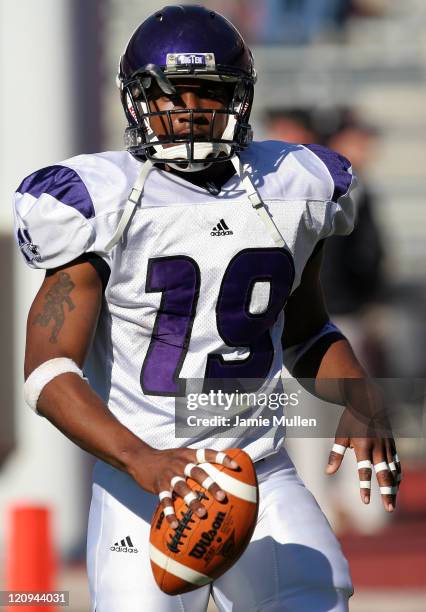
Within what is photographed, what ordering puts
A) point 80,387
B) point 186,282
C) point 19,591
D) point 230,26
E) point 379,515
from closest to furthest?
point 80,387 → point 186,282 → point 230,26 → point 19,591 → point 379,515

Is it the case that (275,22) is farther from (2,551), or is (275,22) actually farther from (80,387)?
(80,387)

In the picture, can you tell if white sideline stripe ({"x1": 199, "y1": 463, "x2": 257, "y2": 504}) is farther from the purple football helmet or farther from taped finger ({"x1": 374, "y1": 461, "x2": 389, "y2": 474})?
the purple football helmet

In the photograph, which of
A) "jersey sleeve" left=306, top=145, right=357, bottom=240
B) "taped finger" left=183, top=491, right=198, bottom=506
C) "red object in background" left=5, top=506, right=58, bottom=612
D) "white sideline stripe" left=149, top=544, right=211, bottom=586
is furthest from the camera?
"red object in background" left=5, top=506, right=58, bottom=612

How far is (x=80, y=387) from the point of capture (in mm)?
2641

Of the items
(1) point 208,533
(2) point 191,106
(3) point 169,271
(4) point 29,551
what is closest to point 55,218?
(3) point 169,271

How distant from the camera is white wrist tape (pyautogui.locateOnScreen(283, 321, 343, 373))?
3.16m

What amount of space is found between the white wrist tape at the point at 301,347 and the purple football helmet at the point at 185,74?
19.6 inches

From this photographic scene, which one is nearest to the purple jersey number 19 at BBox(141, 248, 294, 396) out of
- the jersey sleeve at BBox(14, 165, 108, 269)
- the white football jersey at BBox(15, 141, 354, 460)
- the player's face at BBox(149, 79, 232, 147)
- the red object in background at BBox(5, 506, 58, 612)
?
the white football jersey at BBox(15, 141, 354, 460)

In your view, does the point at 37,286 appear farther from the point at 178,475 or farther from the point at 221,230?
the point at 178,475

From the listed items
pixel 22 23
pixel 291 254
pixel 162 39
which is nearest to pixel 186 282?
pixel 291 254

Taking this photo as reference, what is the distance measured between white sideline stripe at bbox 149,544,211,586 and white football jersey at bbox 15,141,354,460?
0.38 meters

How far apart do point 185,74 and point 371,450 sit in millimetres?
897

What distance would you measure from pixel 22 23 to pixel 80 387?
12.7ft

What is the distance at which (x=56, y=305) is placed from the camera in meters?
2.75
